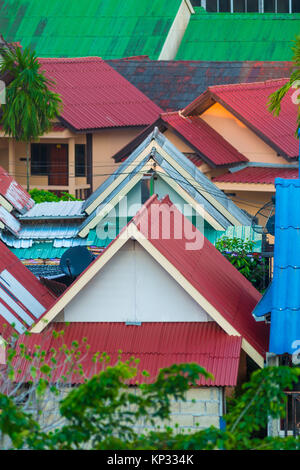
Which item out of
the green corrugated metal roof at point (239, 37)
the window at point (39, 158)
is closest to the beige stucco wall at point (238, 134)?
the window at point (39, 158)

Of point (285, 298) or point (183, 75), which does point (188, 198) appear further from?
point (183, 75)

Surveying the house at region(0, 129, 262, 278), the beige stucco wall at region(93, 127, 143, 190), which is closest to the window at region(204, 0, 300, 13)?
the beige stucco wall at region(93, 127, 143, 190)

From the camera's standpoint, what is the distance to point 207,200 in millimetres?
37062

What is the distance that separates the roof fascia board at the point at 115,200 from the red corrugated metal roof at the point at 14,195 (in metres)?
2.83

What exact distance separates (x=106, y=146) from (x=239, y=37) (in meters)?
16.3

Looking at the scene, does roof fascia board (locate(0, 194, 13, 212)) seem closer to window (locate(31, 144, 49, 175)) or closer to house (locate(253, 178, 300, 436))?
house (locate(253, 178, 300, 436))

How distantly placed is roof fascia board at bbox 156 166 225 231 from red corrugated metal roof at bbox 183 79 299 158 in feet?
42.2

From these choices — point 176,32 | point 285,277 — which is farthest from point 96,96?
point 285,277

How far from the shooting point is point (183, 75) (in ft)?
210

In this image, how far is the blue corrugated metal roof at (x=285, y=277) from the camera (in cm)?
2225

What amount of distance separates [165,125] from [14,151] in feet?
39.1

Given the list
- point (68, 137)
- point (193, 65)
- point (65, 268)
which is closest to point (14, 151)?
point (68, 137)

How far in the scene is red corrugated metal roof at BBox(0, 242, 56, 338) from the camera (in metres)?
24.6

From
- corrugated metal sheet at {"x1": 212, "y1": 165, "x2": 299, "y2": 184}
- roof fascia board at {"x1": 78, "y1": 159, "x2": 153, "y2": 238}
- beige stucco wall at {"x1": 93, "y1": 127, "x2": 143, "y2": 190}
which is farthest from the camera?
beige stucco wall at {"x1": 93, "y1": 127, "x2": 143, "y2": 190}
